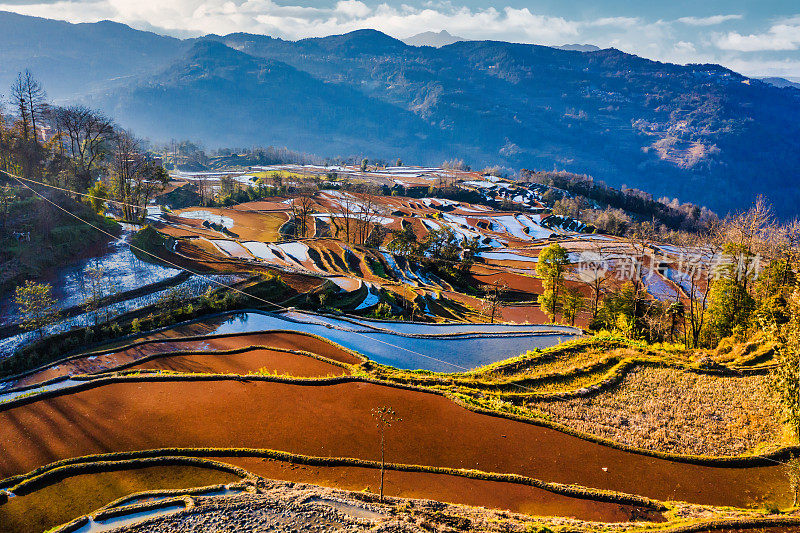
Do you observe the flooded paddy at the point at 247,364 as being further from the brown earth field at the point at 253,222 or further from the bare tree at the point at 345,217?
the bare tree at the point at 345,217

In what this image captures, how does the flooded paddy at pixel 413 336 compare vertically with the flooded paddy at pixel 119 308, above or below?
below

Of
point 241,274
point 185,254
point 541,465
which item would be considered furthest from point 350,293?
point 541,465

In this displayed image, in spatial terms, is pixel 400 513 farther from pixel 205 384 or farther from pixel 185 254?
pixel 185 254

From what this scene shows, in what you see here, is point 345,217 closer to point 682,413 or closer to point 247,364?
point 247,364

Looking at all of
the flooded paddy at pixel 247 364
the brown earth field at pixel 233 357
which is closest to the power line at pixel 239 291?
the brown earth field at pixel 233 357

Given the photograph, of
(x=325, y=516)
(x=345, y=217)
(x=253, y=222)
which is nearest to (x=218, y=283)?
(x=325, y=516)
